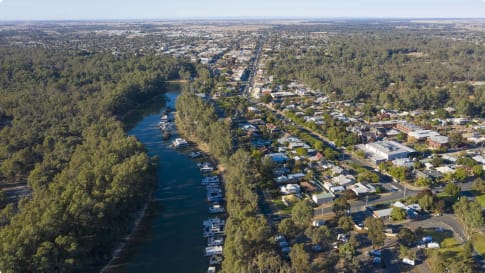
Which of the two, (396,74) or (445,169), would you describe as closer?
(445,169)

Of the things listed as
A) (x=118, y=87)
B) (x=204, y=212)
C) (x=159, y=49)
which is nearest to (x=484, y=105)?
(x=204, y=212)

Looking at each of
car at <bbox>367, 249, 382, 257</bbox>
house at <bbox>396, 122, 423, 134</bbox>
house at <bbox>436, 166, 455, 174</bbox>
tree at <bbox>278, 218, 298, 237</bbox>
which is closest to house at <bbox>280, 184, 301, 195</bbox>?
tree at <bbox>278, 218, 298, 237</bbox>

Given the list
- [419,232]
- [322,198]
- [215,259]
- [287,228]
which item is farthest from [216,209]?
[419,232]

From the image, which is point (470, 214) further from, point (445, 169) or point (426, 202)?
point (445, 169)

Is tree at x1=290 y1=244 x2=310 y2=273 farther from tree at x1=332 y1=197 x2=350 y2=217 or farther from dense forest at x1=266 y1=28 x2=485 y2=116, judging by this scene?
dense forest at x1=266 y1=28 x2=485 y2=116

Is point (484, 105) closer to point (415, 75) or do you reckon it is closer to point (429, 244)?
point (415, 75)

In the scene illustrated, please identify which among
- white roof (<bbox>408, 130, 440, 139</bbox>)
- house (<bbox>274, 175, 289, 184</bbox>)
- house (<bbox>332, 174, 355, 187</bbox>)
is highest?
white roof (<bbox>408, 130, 440, 139</bbox>)
